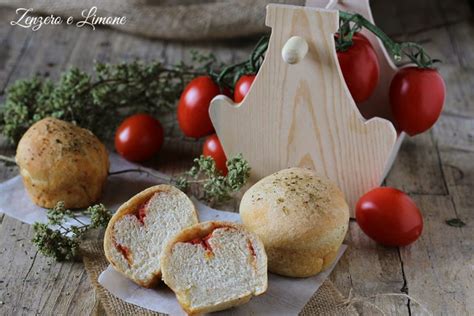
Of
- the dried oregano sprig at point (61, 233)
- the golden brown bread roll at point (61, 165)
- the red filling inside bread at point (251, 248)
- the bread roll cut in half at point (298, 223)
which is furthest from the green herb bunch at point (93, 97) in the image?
the red filling inside bread at point (251, 248)

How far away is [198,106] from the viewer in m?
2.87

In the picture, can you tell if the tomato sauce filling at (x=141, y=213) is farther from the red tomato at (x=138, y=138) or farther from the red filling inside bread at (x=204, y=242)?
the red tomato at (x=138, y=138)

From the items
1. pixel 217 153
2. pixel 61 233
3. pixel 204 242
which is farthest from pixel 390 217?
pixel 61 233

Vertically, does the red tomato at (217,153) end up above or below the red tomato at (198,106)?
below

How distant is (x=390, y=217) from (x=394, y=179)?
55 cm

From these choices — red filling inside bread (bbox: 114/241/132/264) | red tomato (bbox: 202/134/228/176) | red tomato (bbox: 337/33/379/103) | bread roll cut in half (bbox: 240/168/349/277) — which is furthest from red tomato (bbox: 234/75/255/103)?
red filling inside bread (bbox: 114/241/132/264)

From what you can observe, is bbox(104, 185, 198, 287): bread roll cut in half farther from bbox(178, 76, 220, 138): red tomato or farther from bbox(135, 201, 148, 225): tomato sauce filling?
bbox(178, 76, 220, 138): red tomato

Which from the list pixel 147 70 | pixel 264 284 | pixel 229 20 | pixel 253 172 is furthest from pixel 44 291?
pixel 229 20

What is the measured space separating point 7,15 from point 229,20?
4.68ft

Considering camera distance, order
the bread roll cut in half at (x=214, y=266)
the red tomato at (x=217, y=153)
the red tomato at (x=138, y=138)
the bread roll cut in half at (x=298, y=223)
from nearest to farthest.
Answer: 1. the bread roll cut in half at (x=214, y=266)
2. the bread roll cut in half at (x=298, y=223)
3. the red tomato at (x=217, y=153)
4. the red tomato at (x=138, y=138)

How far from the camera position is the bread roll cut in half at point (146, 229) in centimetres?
223

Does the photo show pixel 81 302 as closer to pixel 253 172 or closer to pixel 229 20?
pixel 253 172

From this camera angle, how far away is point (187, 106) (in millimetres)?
2910

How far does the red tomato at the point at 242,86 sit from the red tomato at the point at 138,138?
1.59 feet
